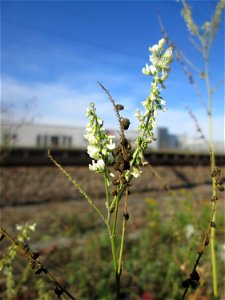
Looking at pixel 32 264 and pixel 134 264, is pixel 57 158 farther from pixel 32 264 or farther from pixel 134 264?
pixel 32 264

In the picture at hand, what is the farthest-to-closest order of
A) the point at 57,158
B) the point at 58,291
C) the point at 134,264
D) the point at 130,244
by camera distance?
the point at 57,158
the point at 130,244
the point at 134,264
the point at 58,291

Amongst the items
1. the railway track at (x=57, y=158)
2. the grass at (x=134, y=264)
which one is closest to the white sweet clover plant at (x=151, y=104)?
the grass at (x=134, y=264)

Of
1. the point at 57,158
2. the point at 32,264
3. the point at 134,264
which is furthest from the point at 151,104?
the point at 57,158

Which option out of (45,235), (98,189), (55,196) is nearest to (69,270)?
(45,235)

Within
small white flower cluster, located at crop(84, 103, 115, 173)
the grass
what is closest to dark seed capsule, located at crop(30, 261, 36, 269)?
small white flower cluster, located at crop(84, 103, 115, 173)

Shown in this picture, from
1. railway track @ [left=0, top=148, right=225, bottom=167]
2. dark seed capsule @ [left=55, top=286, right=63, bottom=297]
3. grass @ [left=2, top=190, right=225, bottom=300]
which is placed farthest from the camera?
railway track @ [left=0, top=148, right=225, bottom=167]

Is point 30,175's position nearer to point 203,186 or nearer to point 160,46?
point 203,186

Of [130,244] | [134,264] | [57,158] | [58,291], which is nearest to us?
[58,291]

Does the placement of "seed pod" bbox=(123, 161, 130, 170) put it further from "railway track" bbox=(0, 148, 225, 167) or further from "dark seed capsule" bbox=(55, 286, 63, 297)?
"railway track" bbox=(0, 148, 225, 167)
